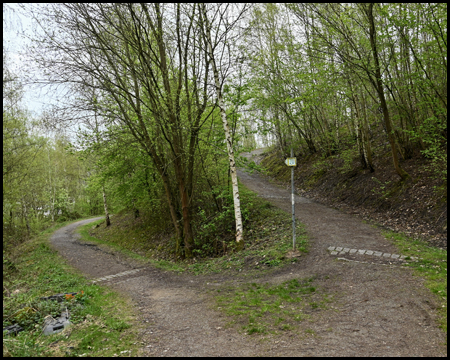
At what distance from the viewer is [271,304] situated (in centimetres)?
530

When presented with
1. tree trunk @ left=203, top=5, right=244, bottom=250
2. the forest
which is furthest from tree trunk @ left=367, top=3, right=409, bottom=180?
tree trunk @ left=203, top=5, right=244, bottom=250

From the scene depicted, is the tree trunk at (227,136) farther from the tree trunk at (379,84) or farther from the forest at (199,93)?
the tree trunk at (379,84)

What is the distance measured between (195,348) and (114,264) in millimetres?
8184

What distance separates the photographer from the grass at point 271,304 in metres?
4.52

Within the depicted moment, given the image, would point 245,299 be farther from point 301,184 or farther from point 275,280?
point 301,184

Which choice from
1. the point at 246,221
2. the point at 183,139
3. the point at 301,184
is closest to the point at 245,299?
the point at 246,221

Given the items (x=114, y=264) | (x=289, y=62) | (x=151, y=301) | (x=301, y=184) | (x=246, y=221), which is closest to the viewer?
(x=151, y=301)

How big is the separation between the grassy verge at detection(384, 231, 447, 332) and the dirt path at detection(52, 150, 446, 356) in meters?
0.15

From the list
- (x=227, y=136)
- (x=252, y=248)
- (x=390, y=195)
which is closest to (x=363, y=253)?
(x=252, y=248)

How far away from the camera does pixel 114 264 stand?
1109 centimetres

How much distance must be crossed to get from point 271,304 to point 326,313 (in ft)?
3.33

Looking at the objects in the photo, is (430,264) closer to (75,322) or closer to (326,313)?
(326,313)

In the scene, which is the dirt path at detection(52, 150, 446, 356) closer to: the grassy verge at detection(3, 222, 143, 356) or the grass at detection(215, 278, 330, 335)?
the grass at detection(215, 278, 330, 335)

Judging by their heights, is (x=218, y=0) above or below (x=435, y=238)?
above
